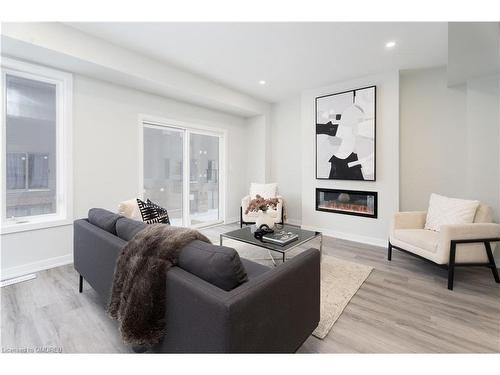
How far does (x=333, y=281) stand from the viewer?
2.39 meters

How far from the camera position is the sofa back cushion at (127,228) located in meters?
1.55

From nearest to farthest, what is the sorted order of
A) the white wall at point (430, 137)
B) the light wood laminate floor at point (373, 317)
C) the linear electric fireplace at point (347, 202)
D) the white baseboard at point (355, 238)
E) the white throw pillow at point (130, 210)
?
the light wood laminate floor at point (373, 317) → the white throw pillow at point (130, 210) → the white wall at point (430, 137) → the white baseboard at point (355, 238) → the linear electric fireplace at point (347, 202)

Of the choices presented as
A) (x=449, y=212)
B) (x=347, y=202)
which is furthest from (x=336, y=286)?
(x=347, y=202)

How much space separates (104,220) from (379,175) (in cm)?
378

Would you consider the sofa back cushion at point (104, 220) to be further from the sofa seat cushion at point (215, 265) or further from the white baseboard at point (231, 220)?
the white baseboard at point (231, 220)

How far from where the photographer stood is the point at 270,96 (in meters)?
4.73

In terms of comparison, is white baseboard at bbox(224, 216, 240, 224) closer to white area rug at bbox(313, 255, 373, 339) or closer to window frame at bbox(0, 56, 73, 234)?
white area rug at bbox(313, 255, 373, 339)

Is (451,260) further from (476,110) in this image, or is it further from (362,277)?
(476,110)

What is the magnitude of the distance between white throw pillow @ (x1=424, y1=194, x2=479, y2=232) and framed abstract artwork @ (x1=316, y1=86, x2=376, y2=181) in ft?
3.16

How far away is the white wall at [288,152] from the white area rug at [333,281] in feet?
5.87

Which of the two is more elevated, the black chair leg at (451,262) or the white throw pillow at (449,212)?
the white throw pillow at (449,212)

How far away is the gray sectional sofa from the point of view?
901mm

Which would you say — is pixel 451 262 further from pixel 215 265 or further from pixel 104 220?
pixel 104 220

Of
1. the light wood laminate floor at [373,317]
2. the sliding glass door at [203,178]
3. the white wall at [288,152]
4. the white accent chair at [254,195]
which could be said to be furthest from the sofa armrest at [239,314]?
the white wall at [288,152]
